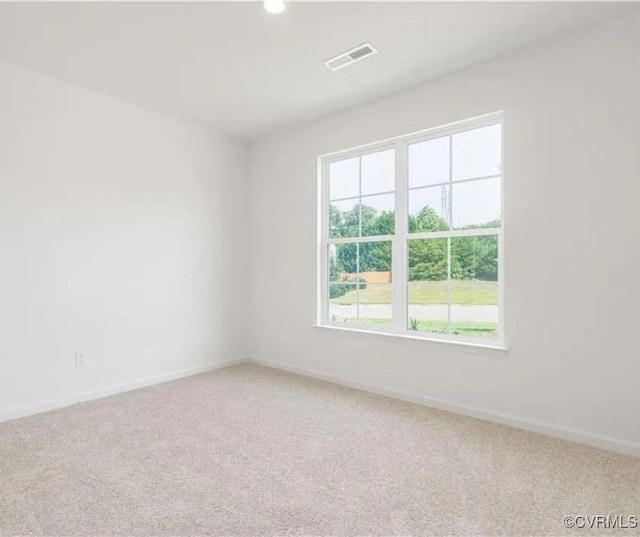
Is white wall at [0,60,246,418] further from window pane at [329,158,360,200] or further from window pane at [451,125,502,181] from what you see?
window pane at [451,125,502,181]

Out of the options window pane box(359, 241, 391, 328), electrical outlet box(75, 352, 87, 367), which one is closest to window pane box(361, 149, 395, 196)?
window pane box(359, 241, 391, 328)

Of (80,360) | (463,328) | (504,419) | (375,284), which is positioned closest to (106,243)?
(80,360)

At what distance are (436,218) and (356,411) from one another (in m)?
1.68

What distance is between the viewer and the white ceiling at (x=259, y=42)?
2402 millimetres

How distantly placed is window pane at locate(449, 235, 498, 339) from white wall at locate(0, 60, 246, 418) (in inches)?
98.8

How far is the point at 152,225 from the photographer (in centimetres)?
392

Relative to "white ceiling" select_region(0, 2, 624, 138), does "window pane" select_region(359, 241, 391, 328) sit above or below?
below

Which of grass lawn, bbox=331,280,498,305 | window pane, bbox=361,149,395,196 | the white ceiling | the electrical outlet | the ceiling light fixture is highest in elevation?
the white ceiling

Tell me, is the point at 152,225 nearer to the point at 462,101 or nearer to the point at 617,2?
the point at 462,101

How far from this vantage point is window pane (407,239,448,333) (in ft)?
10.9

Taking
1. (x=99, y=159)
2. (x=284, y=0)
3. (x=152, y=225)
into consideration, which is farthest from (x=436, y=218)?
Result: (x=99, y=159)

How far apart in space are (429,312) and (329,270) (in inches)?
46.3

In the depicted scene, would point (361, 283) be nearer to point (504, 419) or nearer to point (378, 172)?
point (378, 172)

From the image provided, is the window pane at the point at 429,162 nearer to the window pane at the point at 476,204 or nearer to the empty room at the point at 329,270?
the empty room at the point at 329,270
